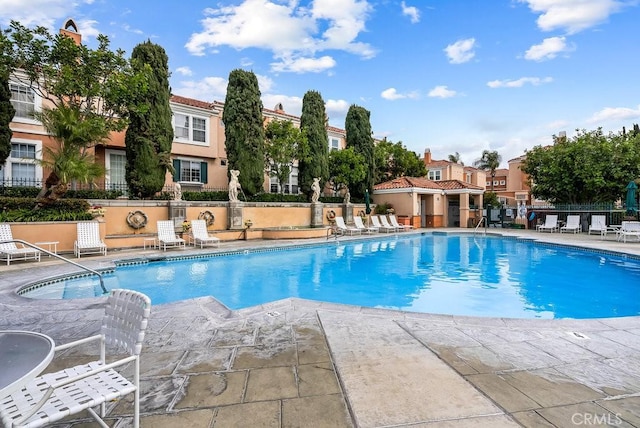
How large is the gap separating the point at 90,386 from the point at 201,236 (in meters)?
11.9

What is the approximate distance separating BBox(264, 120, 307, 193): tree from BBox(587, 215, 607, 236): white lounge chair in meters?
15.9

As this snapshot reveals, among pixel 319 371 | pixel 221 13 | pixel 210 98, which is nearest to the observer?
pixel 319 371

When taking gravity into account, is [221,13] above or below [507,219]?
above

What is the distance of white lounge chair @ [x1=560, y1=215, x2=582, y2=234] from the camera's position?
59.2ft

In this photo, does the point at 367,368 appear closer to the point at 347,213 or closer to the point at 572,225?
the point at 347,213

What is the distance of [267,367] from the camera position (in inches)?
120

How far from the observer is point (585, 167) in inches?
713

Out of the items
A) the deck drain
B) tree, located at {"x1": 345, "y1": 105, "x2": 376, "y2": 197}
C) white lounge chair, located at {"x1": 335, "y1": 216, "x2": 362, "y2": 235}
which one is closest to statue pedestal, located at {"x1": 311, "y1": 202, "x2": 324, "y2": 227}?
white lounge chair, located at {"x1": 335, "y1": 216, "x2": 362, "y2": 235}

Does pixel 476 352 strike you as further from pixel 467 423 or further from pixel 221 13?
pixel 221 13

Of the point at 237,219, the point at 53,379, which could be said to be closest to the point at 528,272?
the point at 53,379

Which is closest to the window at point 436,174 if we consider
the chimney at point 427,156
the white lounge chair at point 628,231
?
the chimney at point 427,156

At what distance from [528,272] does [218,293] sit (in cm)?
869

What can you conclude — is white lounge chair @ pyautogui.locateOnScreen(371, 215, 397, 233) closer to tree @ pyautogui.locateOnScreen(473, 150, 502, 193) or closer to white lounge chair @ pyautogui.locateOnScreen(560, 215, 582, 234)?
white lounge chair @ pyautogui.locateOnScreen(560, 215, 582, 234)

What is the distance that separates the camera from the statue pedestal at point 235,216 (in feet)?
52.3
